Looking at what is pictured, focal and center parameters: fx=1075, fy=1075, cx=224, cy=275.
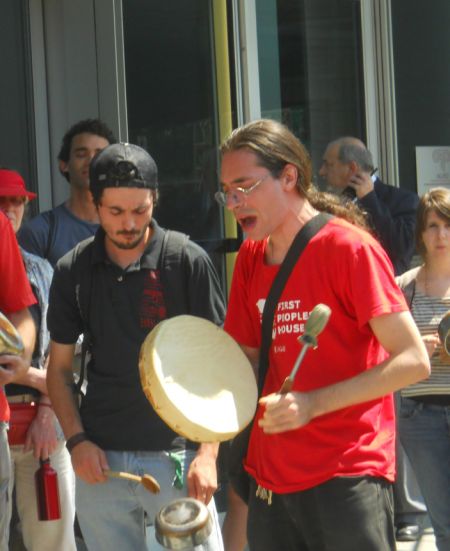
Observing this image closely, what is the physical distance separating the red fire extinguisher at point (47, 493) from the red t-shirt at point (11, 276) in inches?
30.5

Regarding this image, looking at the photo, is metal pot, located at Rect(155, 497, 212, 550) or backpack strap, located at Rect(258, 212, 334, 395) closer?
metal pot, located at Rect(155, 497, 212, 550)

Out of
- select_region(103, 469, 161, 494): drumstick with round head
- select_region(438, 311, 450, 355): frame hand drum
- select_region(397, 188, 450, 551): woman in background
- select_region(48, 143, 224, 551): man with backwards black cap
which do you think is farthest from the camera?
select_region(397, 188, 450, 551): woman in background

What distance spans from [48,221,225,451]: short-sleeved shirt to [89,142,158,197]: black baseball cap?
193mm

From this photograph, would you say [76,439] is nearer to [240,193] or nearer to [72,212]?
[240,193]

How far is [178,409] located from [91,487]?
2.67 feet

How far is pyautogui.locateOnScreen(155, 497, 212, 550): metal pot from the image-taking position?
2604 millimetres

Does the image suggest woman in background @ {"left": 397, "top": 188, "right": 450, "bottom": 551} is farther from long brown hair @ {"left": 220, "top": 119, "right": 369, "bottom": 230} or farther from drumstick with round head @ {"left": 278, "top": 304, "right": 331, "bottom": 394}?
drumstick with round head @ {"left": 278, "top": 304, "right": 331, "bottom": 394}

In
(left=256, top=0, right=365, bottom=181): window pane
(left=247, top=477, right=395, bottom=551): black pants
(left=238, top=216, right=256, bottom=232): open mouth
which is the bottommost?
(left=247, top=477, right=395, bottom=551): black pants

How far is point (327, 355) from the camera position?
278 centimetres

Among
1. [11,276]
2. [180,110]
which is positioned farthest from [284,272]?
[180,110]

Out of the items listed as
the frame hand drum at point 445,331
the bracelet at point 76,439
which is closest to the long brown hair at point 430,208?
the frame hand drum at point 445,331

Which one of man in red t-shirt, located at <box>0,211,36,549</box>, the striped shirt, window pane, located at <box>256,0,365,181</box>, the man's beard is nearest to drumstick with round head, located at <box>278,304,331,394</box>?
the man's beard

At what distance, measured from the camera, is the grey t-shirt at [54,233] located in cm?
462

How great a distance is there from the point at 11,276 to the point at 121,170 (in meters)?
0.54
